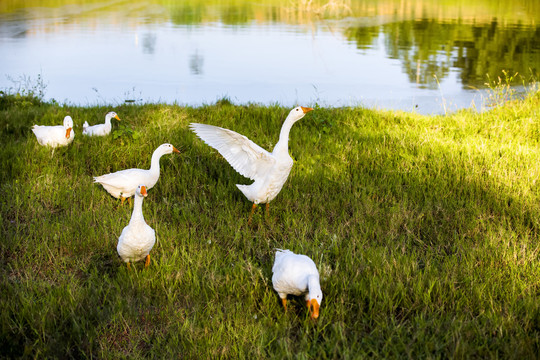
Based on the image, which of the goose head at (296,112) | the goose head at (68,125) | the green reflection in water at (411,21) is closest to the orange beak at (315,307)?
the goose head at (296,112)

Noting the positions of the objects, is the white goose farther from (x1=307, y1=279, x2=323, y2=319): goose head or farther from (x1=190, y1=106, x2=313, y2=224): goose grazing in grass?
(x1=307, y1=279, x2=323, y2=319): goose head

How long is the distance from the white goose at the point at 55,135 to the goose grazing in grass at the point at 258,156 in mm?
2499

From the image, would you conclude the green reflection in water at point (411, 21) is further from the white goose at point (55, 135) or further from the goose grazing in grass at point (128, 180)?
the white goose at point (55, 135)

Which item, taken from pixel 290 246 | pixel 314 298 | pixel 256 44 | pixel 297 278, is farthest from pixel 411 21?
pixel 314 298

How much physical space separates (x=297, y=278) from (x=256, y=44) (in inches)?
631

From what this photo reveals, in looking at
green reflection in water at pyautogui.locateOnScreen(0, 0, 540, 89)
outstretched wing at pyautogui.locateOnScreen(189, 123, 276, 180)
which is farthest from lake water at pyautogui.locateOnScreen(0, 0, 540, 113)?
outstretched wing at pyautogui.locateOnScreen(189, 123, 276, 180)

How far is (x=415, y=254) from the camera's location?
450 cm

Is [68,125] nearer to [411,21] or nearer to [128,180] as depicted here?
[128,180]

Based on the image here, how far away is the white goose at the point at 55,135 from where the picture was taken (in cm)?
654

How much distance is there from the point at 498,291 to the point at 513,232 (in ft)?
3.41

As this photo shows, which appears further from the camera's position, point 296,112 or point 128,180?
point 128,180

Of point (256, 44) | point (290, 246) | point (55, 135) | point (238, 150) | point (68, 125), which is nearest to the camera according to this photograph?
point (290, 246)

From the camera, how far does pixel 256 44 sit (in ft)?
60.3

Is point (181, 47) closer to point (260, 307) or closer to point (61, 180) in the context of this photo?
point (61, 180)
